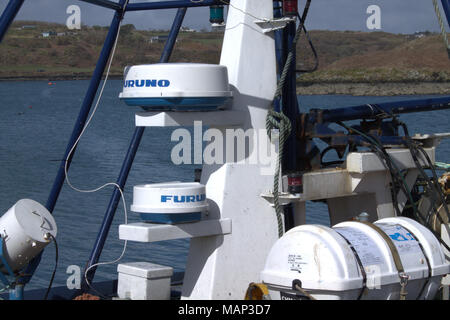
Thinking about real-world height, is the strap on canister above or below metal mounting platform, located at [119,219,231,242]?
below

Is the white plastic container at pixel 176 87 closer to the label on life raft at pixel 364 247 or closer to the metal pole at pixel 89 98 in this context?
the label on life raft at pixel 364 247

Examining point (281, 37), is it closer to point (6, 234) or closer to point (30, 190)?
point (6, 234)

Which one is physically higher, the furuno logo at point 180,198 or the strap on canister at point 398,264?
the furuno logo at point 180,198

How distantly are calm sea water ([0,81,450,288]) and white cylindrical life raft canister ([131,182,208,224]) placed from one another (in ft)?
6.59

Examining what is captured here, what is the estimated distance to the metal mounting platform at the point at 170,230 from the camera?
22.3ft

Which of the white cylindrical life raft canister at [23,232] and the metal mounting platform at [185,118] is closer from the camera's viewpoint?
the metal mounting platform at [185,118]

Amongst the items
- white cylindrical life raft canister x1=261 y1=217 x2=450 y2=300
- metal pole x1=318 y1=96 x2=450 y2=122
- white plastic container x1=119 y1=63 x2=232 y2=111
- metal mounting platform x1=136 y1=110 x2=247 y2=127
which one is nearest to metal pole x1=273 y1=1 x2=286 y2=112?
metal pole x1=318 y1=96 x2=450 y2=122

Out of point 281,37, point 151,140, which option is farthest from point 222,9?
point 151,140

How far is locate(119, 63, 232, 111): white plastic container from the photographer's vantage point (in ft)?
22.8

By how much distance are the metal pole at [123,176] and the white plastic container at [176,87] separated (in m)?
2.24

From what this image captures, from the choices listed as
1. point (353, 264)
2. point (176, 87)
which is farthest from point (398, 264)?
point (176, 87)

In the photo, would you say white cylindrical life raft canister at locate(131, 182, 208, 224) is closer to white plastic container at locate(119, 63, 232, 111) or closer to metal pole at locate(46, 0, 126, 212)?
white plastic container at locate(119, 63, 232, 111)

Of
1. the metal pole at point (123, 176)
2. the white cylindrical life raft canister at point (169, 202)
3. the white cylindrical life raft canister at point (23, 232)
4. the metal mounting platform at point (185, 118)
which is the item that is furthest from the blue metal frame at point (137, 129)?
the white cylindrical life raft canister at point (169, 202)
